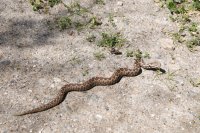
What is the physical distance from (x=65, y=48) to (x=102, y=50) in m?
0.87

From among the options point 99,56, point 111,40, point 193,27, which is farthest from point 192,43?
point 99,56

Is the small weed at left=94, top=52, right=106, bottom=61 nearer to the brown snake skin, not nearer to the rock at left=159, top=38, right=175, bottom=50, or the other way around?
the brown snake skin

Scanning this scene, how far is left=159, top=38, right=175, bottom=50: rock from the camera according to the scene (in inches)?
398

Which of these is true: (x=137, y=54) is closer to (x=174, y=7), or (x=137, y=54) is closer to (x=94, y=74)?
(x=94, y=74)

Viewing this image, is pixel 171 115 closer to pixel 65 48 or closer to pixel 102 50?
pixel 102 50

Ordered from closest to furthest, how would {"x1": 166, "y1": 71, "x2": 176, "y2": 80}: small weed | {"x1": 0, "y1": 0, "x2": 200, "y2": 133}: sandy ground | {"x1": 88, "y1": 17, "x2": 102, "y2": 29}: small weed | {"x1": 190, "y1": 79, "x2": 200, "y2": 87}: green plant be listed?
{"x1": 0, "y1": 0, "x2": 200, "y2": 133}: sandy ground
{"x1": 190, "y1": 79, "x2": 200, "y2": 87}: green plant
{"x1": 166, "y1": 71, "x2": 176, "y2": 80}: small weed
{"x1": 88, "y1": 17, "x2": 102, "y2": 29}: small weed

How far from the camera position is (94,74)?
9.18 meters

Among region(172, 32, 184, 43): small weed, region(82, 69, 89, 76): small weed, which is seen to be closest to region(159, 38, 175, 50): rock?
region(172, 32, 184, 43): small weed

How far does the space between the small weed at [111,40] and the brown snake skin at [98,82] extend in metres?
0.79

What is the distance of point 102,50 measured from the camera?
9859 mm

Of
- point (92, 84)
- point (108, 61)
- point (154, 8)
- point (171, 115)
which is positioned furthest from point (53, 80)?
point (154, 8)

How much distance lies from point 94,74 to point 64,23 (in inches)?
78.2

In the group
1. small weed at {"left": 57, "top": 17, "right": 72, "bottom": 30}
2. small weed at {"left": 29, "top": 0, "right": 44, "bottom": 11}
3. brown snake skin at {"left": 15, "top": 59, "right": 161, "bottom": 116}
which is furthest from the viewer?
small weed at {"left": 29, "top": 0, "right": 44, "bottom": 11}

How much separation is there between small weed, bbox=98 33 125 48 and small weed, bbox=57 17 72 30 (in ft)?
3.12
